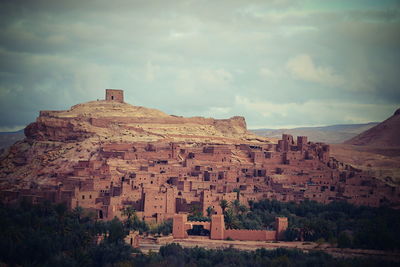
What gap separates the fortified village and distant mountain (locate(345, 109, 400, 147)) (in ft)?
65.7

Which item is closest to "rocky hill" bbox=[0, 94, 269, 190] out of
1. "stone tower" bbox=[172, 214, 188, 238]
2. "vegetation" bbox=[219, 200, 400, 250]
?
"stone tower" bbox=[172, 214, 188, 238]

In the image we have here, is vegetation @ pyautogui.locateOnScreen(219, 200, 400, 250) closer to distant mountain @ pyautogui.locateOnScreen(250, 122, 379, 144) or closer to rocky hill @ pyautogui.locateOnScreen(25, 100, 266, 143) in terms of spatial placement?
rocky hill @ pyautogui.locateOnScreen(25, 100, 266, 143)

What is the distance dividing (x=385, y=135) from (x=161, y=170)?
4022 centimetres

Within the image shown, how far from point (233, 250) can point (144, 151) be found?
16.4 meters

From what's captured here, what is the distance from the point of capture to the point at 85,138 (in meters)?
61.1

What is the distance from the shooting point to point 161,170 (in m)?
53.9

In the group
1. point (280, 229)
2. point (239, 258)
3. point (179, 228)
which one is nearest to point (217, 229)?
point (179, 228)

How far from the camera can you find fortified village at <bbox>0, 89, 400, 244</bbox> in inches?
1892

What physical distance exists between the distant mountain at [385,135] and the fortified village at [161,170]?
2002 cm

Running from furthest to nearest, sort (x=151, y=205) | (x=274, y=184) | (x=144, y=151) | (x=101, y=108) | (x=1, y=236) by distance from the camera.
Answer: (x=101, y=108) → (x=144, y=151) → (x=274, y=184) → (x=151, y=205) → (x=1, y=236)

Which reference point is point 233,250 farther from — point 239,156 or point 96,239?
point 239,156

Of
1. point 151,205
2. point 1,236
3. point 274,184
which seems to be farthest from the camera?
point 274,184

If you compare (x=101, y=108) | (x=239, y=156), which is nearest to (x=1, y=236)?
(x=239, y=156)

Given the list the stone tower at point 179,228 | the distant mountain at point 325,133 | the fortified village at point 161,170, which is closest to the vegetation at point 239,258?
the stone tower at point 179,228
